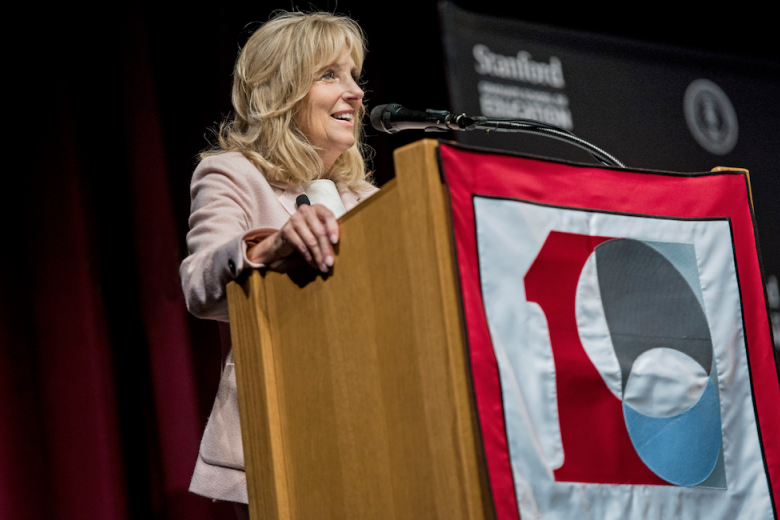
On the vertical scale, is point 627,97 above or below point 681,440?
above

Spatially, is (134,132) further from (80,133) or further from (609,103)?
(609,103)

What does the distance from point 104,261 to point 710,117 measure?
2.25 m

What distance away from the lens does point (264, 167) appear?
1473 millimetres

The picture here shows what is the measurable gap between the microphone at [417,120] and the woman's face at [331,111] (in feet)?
0.76

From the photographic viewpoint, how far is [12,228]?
7.05 feet

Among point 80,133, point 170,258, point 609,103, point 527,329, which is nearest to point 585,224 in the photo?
point 527,329

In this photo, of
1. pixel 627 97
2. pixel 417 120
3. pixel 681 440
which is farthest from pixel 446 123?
pixel 627 97

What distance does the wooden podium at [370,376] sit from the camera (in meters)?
0.82

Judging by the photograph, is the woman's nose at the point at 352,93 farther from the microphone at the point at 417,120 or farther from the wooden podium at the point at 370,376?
the wooden podium at the point at 370,376

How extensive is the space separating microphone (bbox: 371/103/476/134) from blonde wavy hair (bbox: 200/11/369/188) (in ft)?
0.75

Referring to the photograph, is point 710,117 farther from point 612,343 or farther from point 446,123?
point 612,343

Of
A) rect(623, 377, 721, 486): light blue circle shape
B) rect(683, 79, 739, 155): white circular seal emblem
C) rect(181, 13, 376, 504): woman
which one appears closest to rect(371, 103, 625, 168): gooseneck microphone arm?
rect(181, 13, 376, 504): woman

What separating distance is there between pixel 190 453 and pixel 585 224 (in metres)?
1.62

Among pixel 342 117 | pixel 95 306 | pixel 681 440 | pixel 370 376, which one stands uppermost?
pixel 342 117
